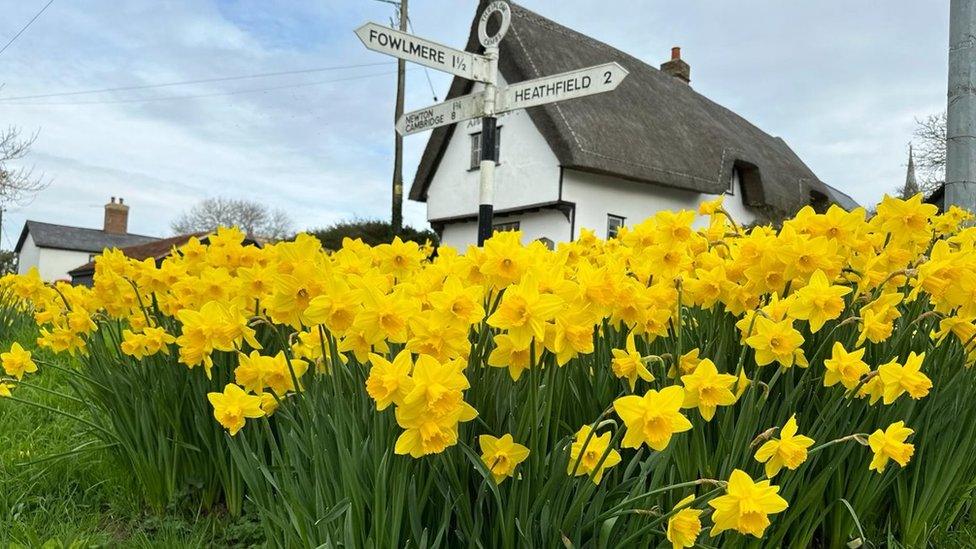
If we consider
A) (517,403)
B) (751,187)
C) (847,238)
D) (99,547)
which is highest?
(751,187)

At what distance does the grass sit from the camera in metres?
1.71

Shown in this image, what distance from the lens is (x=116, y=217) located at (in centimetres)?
3956

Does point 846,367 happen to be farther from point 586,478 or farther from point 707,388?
point 586,478

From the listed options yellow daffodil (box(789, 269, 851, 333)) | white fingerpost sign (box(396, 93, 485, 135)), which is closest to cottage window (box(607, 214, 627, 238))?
white fingerpost sign (box(396, 93, 485, 135))

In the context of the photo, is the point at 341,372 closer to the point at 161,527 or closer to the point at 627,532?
the point at 627,532

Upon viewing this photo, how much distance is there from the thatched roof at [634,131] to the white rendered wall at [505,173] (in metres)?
0.37

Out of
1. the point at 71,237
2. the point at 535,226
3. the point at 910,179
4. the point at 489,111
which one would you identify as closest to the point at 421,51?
the point at 489,111

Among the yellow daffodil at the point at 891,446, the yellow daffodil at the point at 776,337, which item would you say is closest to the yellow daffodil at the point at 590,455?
the yellow daffodil at the point at 776,337

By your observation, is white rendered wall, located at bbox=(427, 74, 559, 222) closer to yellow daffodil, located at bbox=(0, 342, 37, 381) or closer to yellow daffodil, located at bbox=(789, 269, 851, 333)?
yellow daffodil, located at bbox=(0, 342, 37, 381)

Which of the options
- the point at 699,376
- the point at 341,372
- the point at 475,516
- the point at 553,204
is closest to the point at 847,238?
the point at 699,376

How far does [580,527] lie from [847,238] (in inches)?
36.6

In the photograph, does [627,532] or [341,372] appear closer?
[627,532]

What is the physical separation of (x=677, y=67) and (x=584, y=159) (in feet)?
35.5

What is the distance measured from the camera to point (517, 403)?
1198 mm
